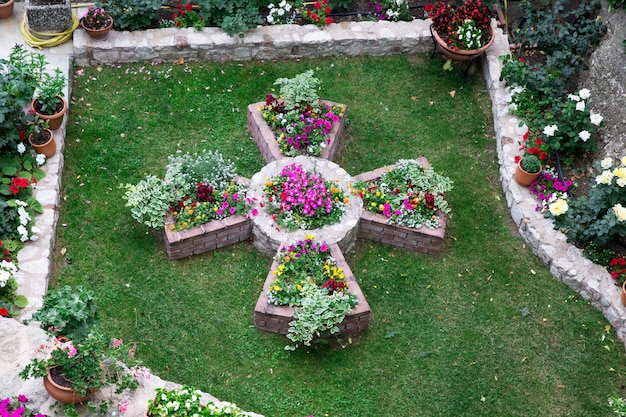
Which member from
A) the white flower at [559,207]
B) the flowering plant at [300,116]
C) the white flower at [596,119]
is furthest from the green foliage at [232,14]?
the white flower at [559,207]

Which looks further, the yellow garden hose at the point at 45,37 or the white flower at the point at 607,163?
the yellow garden hose at the point at 45,37

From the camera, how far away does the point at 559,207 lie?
9.21 m

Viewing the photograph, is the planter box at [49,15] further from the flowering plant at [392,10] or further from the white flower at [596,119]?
the white flower at [596,119]

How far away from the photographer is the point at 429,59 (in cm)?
1157

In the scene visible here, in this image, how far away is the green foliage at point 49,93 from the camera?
32.8 ft

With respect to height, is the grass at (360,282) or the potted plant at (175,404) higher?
the potted plant at (175,404)

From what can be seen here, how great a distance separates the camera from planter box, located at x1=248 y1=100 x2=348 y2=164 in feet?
32.9

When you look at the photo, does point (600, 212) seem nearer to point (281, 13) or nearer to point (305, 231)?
point (305, 231)

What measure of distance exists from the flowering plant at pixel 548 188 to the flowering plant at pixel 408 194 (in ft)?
3.45

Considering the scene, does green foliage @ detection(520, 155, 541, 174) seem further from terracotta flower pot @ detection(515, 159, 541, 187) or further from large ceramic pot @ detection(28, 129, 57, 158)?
large ceramic pot @ detection(28, 129, 57, 158)

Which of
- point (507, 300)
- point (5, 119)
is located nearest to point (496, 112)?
point (507, 300)

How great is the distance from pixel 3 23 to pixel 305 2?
4.14m

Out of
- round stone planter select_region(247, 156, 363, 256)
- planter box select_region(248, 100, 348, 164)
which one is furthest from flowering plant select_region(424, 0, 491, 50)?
round stone planter select_region(247, 156, 363, 256)

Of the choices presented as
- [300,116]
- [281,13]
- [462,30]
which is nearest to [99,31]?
[281,13]
